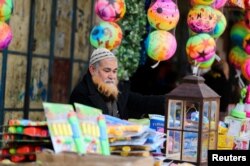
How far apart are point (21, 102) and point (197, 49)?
2.15 meters

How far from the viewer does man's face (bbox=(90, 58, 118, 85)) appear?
13.0 ft

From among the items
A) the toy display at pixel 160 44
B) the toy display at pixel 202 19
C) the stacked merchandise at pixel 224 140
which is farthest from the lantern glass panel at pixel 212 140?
the toy display at pixel 202 19

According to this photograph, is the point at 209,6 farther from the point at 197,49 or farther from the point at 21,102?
the point at 21,102

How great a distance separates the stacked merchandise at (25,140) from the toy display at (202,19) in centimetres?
237

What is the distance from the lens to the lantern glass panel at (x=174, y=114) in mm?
3643

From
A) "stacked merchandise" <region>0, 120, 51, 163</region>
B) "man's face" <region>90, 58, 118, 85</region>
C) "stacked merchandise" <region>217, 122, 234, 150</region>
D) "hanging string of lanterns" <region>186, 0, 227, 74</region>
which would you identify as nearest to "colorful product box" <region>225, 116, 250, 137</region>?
"stacked merchandise" <region>217, 122, 234, 150</region>

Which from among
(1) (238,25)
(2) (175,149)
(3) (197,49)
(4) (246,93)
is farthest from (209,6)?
(2) (175,149)

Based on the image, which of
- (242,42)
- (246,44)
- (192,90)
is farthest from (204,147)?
(242,42)

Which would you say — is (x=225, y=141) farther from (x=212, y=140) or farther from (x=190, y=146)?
(x=190, y=146)

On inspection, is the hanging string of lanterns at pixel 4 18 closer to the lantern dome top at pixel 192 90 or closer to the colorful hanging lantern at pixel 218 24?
the lantern dome top at pixel 192 90

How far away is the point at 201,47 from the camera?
4.76m

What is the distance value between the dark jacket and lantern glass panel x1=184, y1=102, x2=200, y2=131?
58 centimetres

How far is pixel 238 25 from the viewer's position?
6.07 m

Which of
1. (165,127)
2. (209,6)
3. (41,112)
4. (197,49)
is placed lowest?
(41,112)
